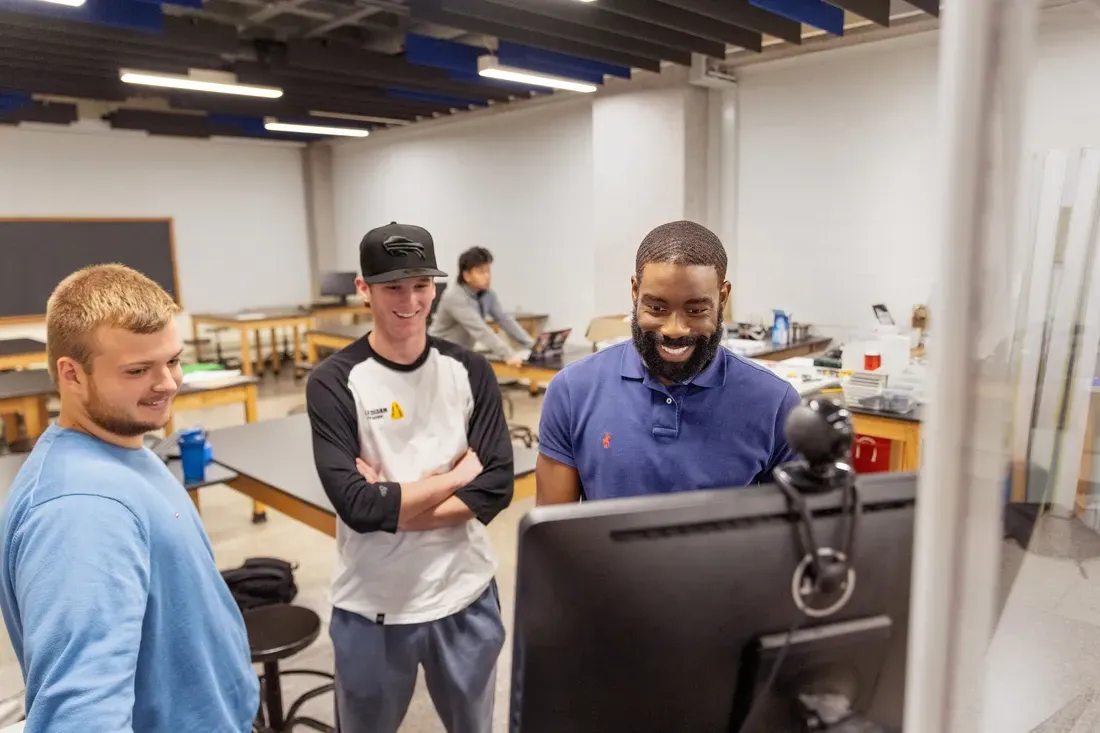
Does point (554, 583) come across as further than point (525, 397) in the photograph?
No

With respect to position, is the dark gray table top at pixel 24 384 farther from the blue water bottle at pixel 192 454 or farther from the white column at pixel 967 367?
the white column at pixel 967 367

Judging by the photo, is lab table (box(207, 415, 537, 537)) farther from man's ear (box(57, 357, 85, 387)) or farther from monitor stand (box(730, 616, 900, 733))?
monitor stand (box(730, 616, 900, 733))

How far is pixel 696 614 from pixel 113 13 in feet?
17.6

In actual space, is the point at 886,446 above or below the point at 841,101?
below

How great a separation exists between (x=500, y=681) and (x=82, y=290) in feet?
6.67

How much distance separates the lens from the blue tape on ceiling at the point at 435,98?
7410mm

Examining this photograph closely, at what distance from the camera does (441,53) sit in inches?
233

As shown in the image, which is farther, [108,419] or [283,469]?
[283,469]

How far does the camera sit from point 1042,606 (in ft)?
2.59

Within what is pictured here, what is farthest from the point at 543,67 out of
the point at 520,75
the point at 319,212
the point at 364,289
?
the point at 319,212

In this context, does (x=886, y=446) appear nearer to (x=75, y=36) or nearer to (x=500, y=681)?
(x=500, y=681)

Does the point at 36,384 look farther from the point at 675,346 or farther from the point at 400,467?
the point at 675,346

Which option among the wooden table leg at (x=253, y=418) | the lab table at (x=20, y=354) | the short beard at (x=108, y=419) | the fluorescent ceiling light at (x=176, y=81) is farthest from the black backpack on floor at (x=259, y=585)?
the fluorescent ceiling light at (x=176, y=81)

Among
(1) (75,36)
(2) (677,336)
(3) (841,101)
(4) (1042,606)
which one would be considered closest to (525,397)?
(3) (841,101)
